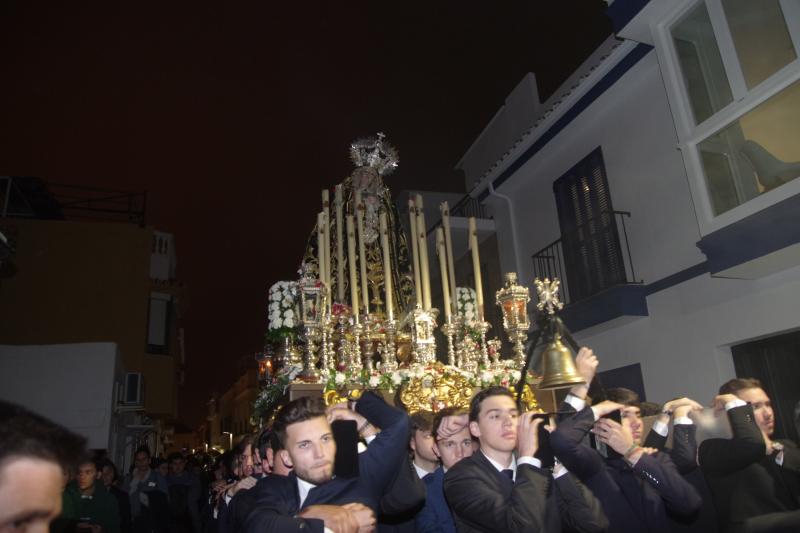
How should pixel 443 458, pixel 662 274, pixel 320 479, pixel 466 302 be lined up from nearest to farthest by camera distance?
pixel 320 479, pixel 443 458, pixel 466 302, pixel 662 274

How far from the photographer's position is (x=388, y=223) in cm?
780

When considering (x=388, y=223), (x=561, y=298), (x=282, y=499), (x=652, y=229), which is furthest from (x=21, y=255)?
(x=282, y=499)

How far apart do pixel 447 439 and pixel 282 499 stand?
135 cm

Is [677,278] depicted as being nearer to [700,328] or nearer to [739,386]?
[700,328]

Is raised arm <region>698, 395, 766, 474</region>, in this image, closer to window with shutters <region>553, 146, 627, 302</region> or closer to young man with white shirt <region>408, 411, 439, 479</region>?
young man with white shirt <region>408, 411, 439, 479</region>

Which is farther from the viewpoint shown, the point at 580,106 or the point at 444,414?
the point at 580,106

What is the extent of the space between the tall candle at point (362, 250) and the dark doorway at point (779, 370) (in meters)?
4.56

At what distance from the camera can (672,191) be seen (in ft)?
27.0

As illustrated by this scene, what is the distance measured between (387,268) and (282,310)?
1.40m

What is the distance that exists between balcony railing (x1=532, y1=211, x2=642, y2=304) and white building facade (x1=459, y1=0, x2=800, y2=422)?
0.03 meters

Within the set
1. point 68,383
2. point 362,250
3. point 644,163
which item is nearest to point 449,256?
point 362,250

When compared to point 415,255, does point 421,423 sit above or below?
below

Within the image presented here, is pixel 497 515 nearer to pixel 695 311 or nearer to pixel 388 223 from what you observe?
pixel 388 223

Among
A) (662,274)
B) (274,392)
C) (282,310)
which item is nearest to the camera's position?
(274,392)
